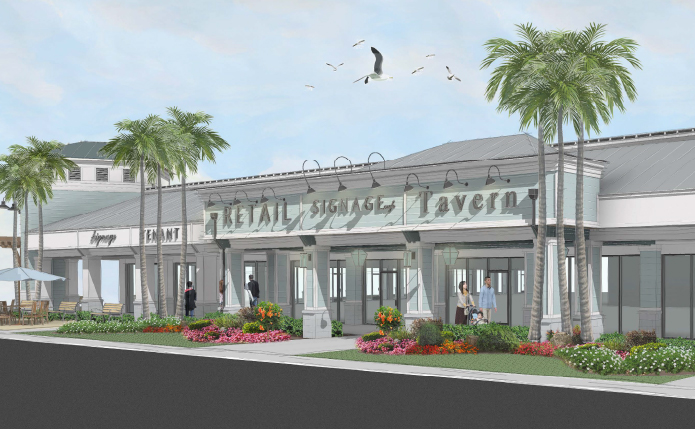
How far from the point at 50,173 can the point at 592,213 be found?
98.0 feet

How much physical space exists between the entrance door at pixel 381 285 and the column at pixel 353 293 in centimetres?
26

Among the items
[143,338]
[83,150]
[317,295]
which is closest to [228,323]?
[143,338]

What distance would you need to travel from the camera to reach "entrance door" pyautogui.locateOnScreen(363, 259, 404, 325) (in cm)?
3638

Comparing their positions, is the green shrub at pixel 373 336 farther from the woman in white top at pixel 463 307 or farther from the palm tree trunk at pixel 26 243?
the palm tree trunk at pixel 26 243

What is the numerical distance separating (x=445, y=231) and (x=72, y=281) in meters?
32.5

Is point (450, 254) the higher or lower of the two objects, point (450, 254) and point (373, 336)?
the higher

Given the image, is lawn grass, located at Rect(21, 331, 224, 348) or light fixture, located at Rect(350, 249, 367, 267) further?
light fixture, located at Rect(350, 249, 367, 267)

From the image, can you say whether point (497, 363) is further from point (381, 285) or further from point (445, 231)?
point (381, 285)

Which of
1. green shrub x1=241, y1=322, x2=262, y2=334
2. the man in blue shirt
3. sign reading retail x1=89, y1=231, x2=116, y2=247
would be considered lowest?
green shrub x1=241, y1=322, x2=262, y2=334

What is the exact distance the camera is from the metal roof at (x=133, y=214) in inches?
1658

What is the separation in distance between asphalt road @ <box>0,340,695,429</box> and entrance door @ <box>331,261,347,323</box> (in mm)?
17262

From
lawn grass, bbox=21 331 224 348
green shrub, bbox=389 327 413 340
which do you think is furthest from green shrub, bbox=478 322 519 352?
lawn grass, bbox=21 331 224 348

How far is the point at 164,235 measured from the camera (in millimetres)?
40094

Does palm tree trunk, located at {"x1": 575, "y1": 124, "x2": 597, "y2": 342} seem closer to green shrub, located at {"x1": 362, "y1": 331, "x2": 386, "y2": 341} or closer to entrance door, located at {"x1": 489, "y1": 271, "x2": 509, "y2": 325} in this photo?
green shrub, located at {"x1": 362, "y1": 331, "x2": 386, "y2": 341}
